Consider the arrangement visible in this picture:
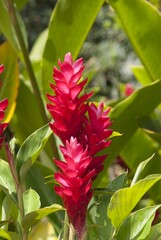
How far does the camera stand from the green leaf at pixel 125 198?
3.61 ft

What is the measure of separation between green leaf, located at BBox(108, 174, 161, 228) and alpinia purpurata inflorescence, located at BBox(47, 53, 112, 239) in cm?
5

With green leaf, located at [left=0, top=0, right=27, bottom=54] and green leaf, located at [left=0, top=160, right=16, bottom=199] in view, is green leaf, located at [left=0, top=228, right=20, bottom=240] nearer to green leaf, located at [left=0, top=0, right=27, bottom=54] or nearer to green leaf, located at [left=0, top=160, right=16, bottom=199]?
green leaf, located at [left=0, top=160, right=16, bottom=199]

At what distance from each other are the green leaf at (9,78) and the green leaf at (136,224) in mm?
912

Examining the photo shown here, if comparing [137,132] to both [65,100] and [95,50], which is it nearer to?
[65,100]

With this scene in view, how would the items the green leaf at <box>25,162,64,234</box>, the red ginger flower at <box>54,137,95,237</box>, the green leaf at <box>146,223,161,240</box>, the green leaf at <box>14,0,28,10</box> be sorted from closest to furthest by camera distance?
the red ginger flower at <box>54,137,95,237</box>, the green leaf at <box>146,223,161,240</box>, the green leaf at <box>25,162,64,234</box>, the green leaf at <box>14,0,28,10</box>

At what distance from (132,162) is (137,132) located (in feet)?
0.35

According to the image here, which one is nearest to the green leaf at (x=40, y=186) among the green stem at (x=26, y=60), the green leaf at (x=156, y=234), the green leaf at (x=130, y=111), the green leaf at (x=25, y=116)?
the green stem at (x=26, y=60)

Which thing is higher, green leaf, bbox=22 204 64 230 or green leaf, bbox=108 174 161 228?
green leaf, bbox=22 204 64 230

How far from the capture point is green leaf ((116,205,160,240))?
114cm

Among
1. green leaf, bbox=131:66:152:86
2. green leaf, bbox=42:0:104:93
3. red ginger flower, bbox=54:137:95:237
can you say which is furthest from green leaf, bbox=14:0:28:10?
red ginger flower, bbox=54:137:95:237

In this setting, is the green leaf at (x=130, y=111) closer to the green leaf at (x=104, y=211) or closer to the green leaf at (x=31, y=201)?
the green leaf at (x=104, y=211)

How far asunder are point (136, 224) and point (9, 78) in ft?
3.58

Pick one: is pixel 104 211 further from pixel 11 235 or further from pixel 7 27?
pixel 7 27

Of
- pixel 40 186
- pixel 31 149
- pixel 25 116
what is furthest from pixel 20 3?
pixel 31 149
